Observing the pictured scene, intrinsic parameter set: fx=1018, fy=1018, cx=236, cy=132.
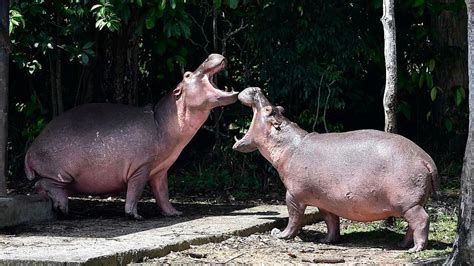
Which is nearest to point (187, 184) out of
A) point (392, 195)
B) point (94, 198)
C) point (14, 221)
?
point (94, 198)

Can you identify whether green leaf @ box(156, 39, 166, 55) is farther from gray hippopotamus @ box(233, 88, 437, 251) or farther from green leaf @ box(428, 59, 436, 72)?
green leaf @ box(428, 59, 436, 72)

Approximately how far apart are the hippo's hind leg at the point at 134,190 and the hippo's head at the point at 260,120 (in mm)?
921

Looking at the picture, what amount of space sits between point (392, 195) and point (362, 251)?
51 centimetres

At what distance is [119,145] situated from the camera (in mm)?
8539

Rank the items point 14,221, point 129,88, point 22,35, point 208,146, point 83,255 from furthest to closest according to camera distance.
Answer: point 208,146, point 129,88, point 22,35, point 14,221, point 83,255

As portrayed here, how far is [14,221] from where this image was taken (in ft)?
26.2

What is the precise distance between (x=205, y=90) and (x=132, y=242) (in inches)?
77.6

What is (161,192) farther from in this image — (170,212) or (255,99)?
(255,99)

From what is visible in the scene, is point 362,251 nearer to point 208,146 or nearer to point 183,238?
point 183,238

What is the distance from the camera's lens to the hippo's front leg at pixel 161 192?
884 centimetres

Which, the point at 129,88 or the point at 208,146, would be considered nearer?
the point at 129,88

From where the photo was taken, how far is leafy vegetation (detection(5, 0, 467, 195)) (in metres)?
10.3

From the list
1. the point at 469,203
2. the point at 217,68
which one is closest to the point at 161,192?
the point at 217,68

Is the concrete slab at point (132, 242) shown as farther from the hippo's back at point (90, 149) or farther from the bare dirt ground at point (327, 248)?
the hippo's back at point (90, 149)
